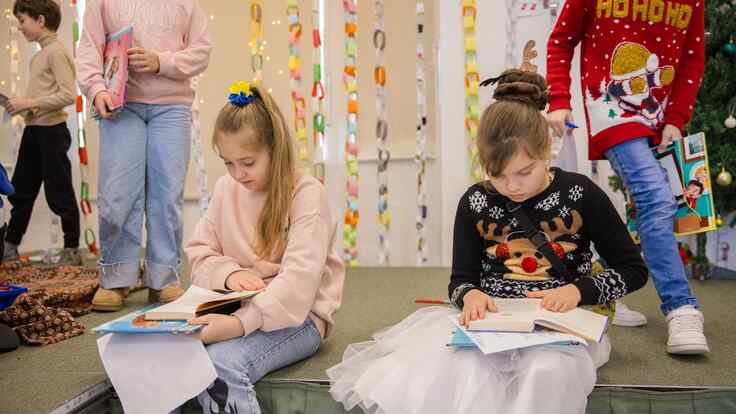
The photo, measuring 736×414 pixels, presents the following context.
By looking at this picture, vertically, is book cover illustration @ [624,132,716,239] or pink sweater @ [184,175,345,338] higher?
book cover illustration @ [624,132,716,239]

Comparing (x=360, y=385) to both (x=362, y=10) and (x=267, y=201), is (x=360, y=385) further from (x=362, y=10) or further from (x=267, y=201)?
(x=362, y=10)

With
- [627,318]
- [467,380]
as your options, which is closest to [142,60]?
[467,380]

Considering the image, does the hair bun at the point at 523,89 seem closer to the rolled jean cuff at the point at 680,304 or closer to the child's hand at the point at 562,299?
the child's hand at the point at 562,299

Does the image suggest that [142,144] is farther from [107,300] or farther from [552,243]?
[552,243]

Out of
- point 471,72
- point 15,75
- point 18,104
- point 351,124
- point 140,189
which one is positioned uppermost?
point 15,75

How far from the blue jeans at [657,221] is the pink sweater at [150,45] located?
1.47 metres

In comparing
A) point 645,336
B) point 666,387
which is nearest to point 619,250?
point 666,387

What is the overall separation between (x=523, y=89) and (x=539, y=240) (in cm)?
33

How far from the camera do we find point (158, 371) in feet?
3.88

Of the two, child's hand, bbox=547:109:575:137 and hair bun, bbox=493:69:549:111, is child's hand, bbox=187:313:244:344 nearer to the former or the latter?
hair bun, bbox=493:69:549:111

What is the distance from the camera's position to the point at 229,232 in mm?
1468

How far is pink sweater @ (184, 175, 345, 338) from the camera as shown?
1287 millimetres

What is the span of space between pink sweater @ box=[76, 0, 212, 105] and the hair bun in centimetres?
121

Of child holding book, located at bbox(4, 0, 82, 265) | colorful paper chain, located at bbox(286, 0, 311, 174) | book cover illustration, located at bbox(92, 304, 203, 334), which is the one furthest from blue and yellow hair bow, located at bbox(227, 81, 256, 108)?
child holding book, located at bbox(4, 0, 82, 265)
